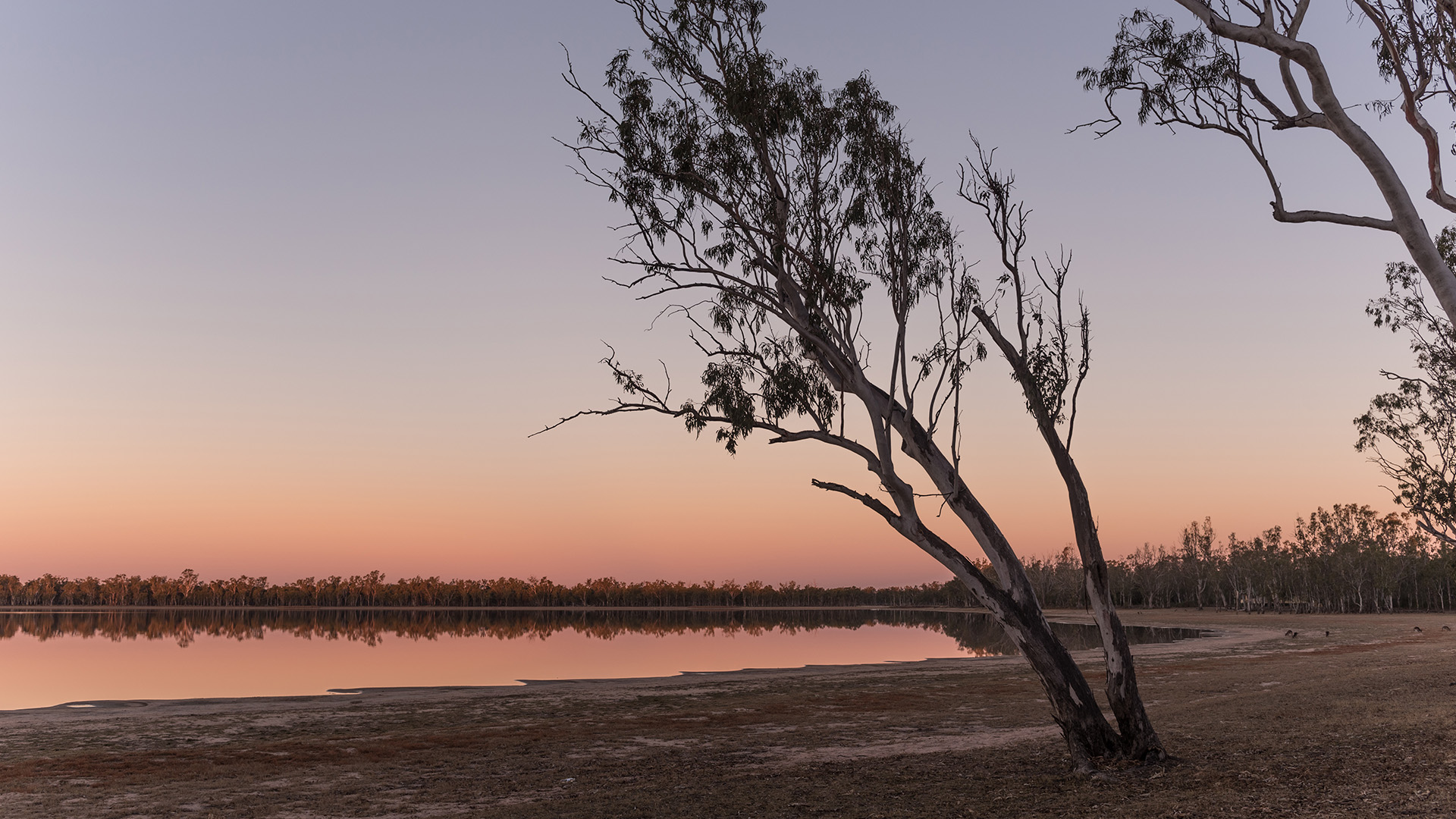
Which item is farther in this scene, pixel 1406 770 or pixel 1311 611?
pixel 1311 611

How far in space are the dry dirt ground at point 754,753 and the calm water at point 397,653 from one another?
12.3 metres

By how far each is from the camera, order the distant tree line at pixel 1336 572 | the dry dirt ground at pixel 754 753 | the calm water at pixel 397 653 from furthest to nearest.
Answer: the distant tree line at pixel 1336 572 < the calm water at pixel 397 653 < the dry dirt ground at pixel 754 753

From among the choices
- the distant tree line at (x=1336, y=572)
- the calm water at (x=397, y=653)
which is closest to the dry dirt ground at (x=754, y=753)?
the calm water at (x=397, y=653)

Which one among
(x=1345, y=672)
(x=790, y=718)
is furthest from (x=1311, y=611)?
(x=790, y=718)

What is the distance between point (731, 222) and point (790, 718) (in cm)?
1056

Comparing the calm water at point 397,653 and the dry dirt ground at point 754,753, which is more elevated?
the dry dirt ground at point 754,753

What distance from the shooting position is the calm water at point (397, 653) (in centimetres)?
3591

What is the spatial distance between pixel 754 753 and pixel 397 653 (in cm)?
4522

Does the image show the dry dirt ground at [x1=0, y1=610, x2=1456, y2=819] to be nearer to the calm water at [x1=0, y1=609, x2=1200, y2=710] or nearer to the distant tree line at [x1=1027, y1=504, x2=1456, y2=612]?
the calm water at [x1=0, y1=609, x2=1200, y2=710]

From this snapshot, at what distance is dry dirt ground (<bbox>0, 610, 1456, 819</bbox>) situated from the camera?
9.78 meters

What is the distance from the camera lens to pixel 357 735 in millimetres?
17766

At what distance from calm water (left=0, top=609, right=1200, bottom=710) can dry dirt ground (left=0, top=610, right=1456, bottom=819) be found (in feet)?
40.4

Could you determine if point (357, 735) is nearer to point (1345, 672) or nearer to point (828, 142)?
point (828, 142)

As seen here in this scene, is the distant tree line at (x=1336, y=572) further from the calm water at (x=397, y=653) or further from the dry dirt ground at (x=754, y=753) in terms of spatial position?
the dry dirt ground at (x=754, y=753)
